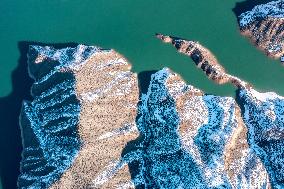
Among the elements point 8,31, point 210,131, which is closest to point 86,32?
point 8,31

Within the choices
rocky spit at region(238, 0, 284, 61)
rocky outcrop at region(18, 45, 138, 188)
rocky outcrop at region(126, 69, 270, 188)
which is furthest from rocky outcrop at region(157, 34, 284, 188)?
rocky outcrop at region(18, 45, 138, 188)

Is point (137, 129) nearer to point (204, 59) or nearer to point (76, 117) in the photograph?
point (76, 117)

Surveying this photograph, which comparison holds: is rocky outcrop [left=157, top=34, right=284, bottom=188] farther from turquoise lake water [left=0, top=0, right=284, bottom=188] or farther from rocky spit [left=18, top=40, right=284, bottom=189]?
turquoise lake water [left=0, top=0, right=284, bottom=188]

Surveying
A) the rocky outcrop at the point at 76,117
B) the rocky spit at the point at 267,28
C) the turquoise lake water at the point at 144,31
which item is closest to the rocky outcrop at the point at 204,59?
the turquoise lake water at the point at 144,31

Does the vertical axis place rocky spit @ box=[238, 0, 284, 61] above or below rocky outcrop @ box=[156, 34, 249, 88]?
above

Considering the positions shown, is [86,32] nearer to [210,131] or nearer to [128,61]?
[128,61]
